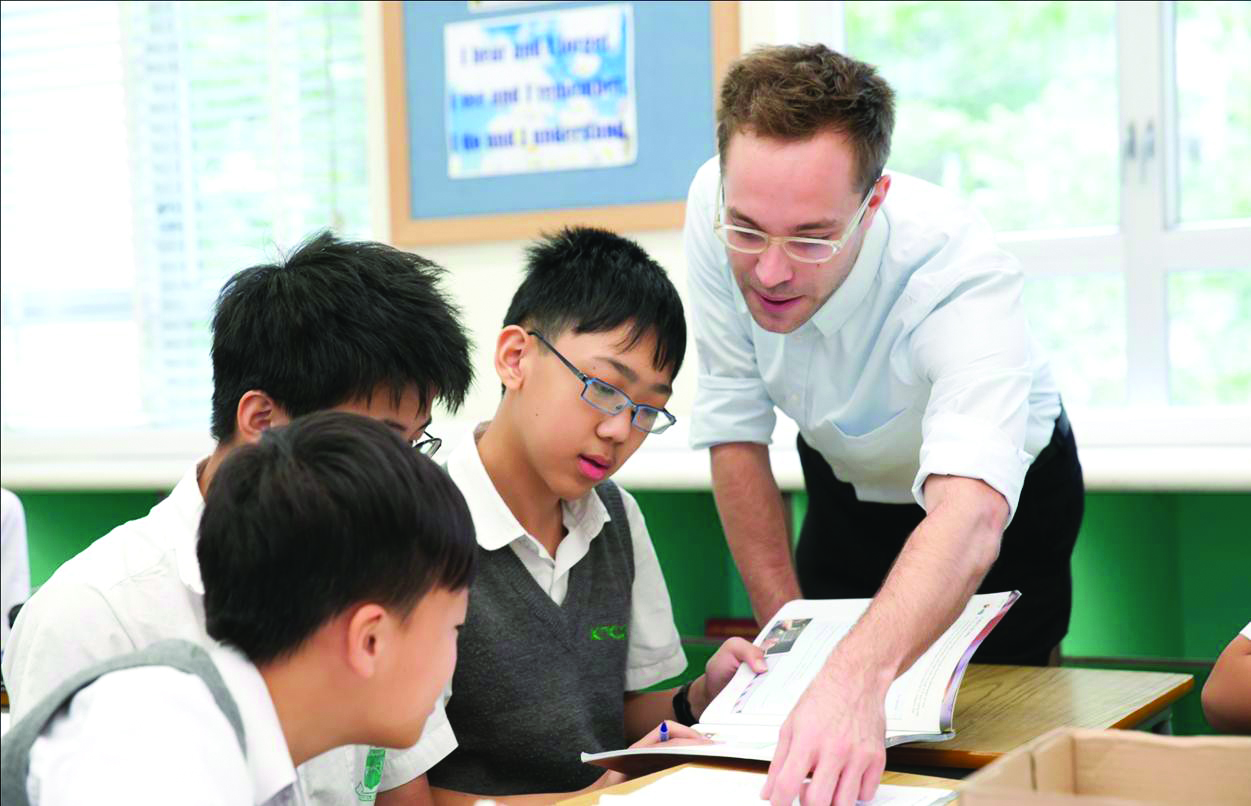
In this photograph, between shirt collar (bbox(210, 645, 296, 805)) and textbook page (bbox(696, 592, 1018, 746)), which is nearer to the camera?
shirt collar (bbox(210, 645, 296, 805))

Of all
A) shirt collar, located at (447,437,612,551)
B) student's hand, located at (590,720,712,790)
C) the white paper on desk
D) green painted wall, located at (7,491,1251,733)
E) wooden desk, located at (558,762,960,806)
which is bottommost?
green painted wall, located at (7,491,1251,733)

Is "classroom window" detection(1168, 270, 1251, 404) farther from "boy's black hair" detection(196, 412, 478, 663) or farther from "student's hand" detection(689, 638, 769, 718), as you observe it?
"boy's black hair" detection(196, 412, 478, 663)

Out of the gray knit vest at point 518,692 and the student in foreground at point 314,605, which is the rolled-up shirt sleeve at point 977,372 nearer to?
the gray knit vest at point 518,692

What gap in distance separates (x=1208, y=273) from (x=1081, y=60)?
475 millimetres

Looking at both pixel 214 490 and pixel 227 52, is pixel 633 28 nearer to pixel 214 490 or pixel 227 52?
pixel 227 52

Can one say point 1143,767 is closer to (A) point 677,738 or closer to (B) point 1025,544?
(A) point 677,738

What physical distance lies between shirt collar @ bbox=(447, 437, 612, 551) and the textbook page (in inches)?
10.0

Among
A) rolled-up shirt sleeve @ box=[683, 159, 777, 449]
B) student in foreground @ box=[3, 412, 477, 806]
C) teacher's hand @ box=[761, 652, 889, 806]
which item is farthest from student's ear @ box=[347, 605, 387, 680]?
rolled-up shirt sleeve @ box=[683, 159, 777, 449]

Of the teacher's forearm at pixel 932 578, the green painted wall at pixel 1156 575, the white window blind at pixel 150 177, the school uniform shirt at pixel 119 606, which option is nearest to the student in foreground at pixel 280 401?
the school uniform shirt at pixel 119 606

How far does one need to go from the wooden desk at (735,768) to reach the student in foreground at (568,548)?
24 cm

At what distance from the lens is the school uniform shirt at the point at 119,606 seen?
110 cm

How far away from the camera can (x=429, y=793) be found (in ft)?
4.50

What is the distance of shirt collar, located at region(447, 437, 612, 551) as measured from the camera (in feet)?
4.93

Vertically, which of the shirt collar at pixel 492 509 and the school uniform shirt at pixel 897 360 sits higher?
Result: the school uniform shirt at pixel 897 360
